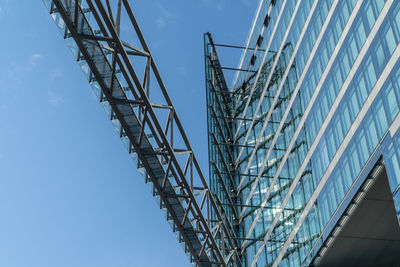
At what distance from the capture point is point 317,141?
40.2 m

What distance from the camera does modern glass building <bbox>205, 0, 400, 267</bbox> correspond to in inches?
1251

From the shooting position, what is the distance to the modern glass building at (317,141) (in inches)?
1251

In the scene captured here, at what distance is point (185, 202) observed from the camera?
4178 centimetres

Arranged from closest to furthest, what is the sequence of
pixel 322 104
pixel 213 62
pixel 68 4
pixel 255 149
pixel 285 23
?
pixel 68 4 < pixel 322 104 < pixel 285 23 < pixel 255 149 < pixel 213 62

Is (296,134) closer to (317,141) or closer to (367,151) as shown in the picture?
(317,141)

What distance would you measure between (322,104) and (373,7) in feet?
28.2

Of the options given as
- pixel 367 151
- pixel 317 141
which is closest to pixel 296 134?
pixel 317 141

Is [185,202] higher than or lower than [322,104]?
lower

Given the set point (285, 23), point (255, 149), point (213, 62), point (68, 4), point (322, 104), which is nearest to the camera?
point (68, 4)

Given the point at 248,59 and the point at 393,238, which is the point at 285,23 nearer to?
the point at 248,59

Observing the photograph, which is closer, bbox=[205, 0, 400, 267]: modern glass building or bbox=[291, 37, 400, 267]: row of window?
bbox=[291, 37, 400, 267]: row of window

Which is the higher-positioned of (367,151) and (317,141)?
(317,141)

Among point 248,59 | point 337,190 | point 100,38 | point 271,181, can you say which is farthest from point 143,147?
point 248,59

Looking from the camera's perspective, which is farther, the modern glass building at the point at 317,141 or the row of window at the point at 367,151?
the modern glass building at the point at 317,141
